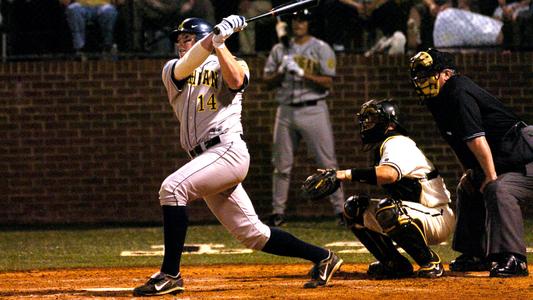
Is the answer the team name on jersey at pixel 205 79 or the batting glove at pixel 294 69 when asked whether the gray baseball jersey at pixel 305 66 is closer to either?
the batting glove at pixel 294 69

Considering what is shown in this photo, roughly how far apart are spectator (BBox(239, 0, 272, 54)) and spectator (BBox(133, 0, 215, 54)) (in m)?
0.35

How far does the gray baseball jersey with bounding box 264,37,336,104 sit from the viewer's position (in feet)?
38.3

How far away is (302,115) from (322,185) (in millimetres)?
4529

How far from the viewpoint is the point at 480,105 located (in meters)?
7.50

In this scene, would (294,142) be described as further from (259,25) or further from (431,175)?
(431,175)

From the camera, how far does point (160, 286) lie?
672 cm

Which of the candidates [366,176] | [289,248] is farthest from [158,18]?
[289,248]

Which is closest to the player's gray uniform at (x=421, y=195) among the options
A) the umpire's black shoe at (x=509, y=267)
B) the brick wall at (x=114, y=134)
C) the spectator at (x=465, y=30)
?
the umpire's black shoe at (x=509, y=267)

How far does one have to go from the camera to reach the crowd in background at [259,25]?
1234 centimetres

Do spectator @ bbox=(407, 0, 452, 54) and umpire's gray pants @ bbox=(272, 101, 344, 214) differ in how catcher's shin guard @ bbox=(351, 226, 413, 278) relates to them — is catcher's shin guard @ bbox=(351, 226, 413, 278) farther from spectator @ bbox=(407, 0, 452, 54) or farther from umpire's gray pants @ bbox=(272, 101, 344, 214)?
spectator @ bbox=(407, 0, 452, 54)

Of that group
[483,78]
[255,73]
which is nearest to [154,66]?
[255,73]

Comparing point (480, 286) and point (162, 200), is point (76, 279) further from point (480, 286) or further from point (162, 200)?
point (480, 286)

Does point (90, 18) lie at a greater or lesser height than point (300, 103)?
greater

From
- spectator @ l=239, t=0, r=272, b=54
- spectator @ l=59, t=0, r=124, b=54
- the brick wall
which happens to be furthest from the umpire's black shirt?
spectator @ l=59, t=0, r=124, b=54
